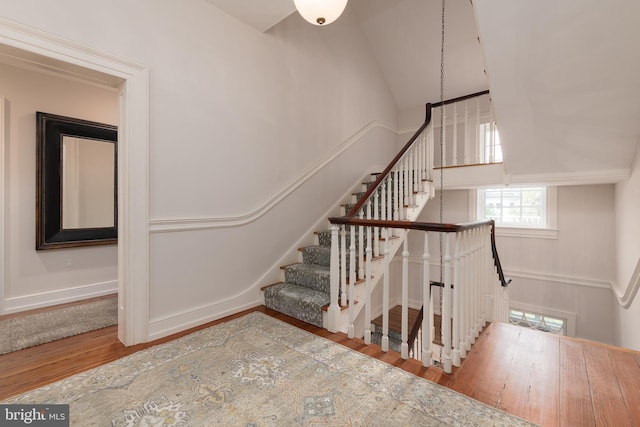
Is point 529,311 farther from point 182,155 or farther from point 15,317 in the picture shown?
point 15,317

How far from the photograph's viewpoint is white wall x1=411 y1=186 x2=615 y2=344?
12.5 ft

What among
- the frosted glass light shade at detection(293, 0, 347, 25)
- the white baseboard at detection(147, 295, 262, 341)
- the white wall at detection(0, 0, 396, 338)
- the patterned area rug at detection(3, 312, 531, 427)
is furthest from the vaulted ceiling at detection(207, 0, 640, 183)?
the white baseboard at detection(147, 295, 262, 341)

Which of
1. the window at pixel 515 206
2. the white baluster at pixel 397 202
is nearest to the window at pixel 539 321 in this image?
the window at pixel 515 206

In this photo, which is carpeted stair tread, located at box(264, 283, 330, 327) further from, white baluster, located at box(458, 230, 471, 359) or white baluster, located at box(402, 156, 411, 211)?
white baluster, located at box(402, 156, 411, 211)

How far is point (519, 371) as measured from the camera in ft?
5.75

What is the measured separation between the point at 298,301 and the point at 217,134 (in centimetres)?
164

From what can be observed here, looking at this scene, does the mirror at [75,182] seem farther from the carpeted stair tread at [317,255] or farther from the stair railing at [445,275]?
the stair railing at [445,275]

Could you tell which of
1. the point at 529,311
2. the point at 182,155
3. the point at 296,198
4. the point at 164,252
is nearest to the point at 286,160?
the point at 296,198

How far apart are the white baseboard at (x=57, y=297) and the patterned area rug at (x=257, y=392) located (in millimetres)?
1764

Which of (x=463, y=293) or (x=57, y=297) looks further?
(x=57, y=297)

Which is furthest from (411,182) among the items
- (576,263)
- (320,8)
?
(576,263)

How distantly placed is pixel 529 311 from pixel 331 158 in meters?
3.78

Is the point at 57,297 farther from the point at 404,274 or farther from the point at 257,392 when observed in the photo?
the point at 404,274

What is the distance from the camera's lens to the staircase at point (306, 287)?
246 centimetres
